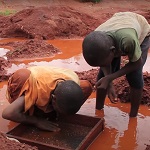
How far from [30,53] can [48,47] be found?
514 millimetres

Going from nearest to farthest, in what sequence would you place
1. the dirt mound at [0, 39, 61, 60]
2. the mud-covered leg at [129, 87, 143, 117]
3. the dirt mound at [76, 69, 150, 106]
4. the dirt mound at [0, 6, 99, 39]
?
the mud-covered leg at [129, 87, 143, 117], the dirt mound at [76, 69, 150, 106], the dirt mound at [0, 39, 61, 60], the dirt mound at [0, 6, 99, 39]

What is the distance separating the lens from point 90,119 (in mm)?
4035

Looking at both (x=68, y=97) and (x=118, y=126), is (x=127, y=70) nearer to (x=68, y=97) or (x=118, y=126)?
(x=118, y=126)

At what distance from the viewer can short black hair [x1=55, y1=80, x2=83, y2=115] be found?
10.9ft

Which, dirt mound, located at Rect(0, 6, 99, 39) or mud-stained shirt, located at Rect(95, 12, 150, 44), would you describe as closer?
mud-stained shirt, located at Rect(95, 12, 150, 44)

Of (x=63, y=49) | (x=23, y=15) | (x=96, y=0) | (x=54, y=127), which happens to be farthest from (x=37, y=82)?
(x=96, y=0)

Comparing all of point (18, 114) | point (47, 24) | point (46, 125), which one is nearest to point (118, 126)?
point (46, 125)

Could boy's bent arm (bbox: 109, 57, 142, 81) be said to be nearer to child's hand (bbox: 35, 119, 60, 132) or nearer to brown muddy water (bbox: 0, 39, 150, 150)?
brown muddy water (bbox: 0, 39, 150, 150)

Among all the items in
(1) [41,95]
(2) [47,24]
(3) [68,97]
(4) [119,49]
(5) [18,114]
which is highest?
(4) [119,49]

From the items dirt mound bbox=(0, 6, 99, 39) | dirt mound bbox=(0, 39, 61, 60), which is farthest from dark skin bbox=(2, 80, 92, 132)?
dirt mound bbox=(0, 6, 99, 39)

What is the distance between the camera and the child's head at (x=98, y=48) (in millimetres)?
3557

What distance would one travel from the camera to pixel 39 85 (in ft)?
11.9

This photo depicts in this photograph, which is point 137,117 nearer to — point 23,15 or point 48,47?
point 48,47

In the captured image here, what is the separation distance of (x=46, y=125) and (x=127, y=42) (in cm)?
120
